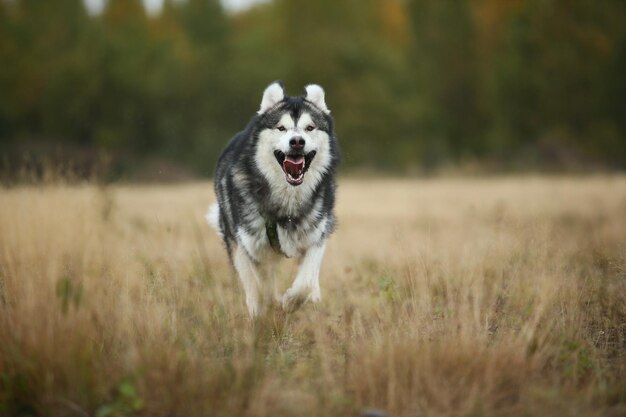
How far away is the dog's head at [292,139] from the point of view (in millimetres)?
5188

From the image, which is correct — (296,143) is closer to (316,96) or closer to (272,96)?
(272,96)

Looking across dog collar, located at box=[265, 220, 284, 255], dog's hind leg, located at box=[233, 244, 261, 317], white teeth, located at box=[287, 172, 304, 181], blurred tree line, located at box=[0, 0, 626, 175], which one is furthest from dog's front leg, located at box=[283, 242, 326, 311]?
blurred tree line, located at box=[0, 0, 626, 175]

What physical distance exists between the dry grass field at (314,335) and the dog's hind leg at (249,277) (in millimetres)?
106

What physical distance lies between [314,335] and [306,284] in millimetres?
497

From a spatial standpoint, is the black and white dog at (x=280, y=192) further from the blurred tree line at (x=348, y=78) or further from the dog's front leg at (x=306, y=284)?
the blurred tree line at (x=348, y=78)

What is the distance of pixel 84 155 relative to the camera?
829 inches

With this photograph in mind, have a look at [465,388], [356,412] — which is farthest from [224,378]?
[465,388]

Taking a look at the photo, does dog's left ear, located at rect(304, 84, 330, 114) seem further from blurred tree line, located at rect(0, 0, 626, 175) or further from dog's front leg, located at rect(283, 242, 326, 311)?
blurred tree line, located at rect(0, 0, 626, 175)

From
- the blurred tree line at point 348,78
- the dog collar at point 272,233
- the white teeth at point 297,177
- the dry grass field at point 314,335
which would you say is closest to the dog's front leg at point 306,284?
the dry grass field at point 314,335

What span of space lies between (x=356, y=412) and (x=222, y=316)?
1.44 meters

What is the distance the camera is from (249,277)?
5.45 m

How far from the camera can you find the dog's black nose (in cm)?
507

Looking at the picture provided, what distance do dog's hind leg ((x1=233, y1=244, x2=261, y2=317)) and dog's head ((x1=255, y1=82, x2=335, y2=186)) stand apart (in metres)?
0.75

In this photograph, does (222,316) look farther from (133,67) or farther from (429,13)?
(429,13)
